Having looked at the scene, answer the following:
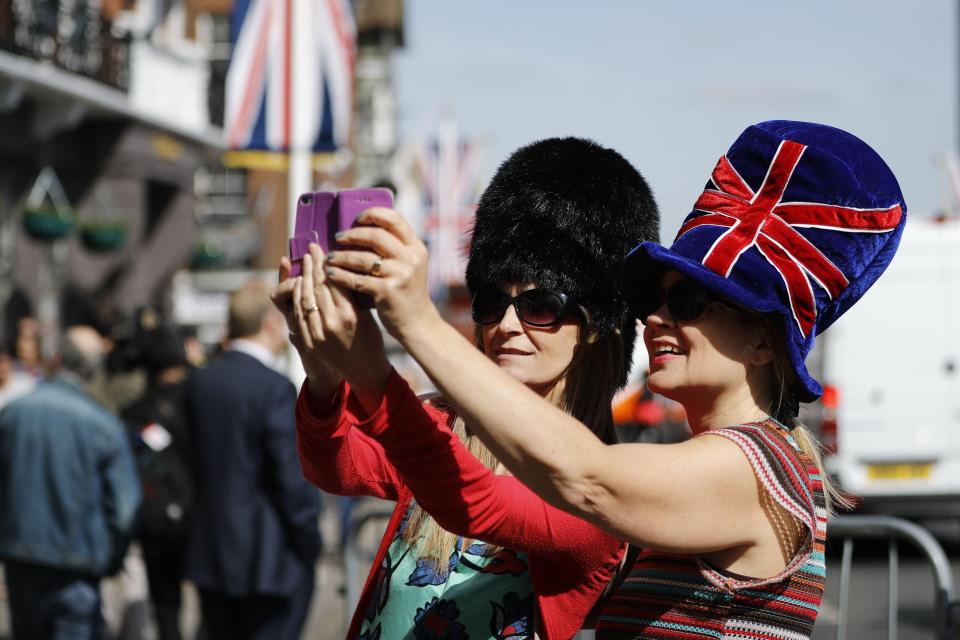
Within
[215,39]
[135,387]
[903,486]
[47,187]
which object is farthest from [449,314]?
[135,387]

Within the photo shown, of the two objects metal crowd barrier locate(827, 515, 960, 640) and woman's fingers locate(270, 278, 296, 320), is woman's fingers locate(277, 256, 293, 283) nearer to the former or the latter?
woman's fingers locate(270, 278, 296, 320)

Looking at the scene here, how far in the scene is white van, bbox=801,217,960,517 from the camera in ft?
36.3

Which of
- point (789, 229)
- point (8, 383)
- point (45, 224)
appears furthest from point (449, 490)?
point (45, 224)

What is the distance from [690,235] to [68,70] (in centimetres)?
1489

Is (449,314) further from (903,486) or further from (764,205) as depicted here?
(764,205)

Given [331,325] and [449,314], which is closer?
[331,325]

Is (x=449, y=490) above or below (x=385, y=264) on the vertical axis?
below

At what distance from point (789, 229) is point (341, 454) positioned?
2.76ft

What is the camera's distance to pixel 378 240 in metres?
1.69

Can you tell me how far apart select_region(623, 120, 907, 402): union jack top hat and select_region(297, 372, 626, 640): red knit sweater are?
0.44m

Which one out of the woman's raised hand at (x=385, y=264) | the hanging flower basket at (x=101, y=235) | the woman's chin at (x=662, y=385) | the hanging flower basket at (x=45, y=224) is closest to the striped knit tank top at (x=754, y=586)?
the woman's chin at (x=662, y=385)

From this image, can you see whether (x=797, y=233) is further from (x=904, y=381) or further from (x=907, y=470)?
(x=907, y=470)

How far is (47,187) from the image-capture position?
17.0 meters

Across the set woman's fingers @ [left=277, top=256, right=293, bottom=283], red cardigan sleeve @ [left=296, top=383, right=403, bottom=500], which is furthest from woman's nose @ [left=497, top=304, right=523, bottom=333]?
woman's fingers @ [left=277, top=256, right=293, bottom=283]
